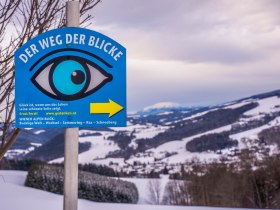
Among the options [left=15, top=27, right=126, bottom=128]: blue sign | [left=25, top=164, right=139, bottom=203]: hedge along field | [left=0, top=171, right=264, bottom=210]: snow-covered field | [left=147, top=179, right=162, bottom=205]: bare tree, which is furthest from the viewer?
[left=147, top=179, right=162, bottom=205]: bare tree

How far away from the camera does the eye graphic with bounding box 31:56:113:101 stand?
2.55 m

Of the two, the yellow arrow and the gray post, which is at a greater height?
the yellow arrow

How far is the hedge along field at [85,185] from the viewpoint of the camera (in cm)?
2027

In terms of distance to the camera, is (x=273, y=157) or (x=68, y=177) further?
(x=273, y=157)

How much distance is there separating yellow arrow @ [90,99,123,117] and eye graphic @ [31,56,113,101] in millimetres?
81

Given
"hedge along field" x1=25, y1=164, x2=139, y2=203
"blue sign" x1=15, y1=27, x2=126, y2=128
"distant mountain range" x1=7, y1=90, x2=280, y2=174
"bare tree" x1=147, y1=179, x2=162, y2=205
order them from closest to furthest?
"blue sign" x1=15, y1=27, x2=126, y2=128, "hedge along field" x1=25, y1=164, x2=139, y2=203, "bare tree" x1=147, y1=179, x2=162, y2=205, "distant mountain range" x1=7, y1=90, x2=280, y2=174

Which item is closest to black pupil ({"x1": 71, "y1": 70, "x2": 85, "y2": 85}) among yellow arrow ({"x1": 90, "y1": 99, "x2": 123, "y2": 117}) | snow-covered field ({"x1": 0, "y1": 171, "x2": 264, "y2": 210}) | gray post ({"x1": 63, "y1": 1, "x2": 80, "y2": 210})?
yellow arrow ({"x1": 90, "y1": 99, "x2": 123, "y2": 117})

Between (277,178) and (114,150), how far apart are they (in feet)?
268

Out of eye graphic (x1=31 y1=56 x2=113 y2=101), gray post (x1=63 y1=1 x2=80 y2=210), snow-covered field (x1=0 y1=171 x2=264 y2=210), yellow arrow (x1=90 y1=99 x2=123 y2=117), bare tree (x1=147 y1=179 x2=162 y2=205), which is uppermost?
eye graphic (x1=31 y1=56 x2=113 y2=101)

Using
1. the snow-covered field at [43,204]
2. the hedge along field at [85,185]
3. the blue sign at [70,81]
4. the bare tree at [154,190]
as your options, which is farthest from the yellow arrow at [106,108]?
the bare tree at [154,190]

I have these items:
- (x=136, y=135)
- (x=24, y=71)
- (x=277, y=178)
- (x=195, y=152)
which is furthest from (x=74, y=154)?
(x=136, y=135)

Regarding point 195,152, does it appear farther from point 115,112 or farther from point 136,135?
point 115,112

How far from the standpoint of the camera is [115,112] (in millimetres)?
2576

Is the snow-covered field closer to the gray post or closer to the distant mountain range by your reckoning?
the gray post
